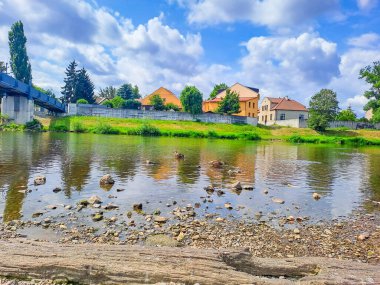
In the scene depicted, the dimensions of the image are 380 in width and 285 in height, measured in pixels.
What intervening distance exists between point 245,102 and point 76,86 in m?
58.5

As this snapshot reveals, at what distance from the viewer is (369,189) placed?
21359mm

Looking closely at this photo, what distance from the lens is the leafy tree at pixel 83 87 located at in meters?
109

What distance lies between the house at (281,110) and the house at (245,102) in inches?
147

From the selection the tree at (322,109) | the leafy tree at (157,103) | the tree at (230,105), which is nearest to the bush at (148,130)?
the leafy tree at (157,103)

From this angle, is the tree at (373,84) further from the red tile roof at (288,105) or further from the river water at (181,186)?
the river water at (181,186)

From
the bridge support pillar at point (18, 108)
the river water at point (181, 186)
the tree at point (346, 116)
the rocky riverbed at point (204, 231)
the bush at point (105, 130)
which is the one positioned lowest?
the rocky riverbed at point (204, 231)

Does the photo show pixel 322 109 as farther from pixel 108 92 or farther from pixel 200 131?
pixel 108 92

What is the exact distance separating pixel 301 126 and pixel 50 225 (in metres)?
90.1

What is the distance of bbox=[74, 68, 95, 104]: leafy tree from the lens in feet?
358

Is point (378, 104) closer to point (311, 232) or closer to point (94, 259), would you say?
point (311, 232)

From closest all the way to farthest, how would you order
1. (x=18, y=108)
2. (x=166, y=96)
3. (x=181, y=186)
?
1. (x=181, y=186)
2. (x=18, y=108)
3. (x=166, y=96)

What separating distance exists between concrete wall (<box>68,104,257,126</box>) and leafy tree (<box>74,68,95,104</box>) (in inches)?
841

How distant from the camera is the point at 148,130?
77500 mm

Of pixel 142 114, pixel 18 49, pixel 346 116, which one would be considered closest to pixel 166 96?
pixel 142 114
